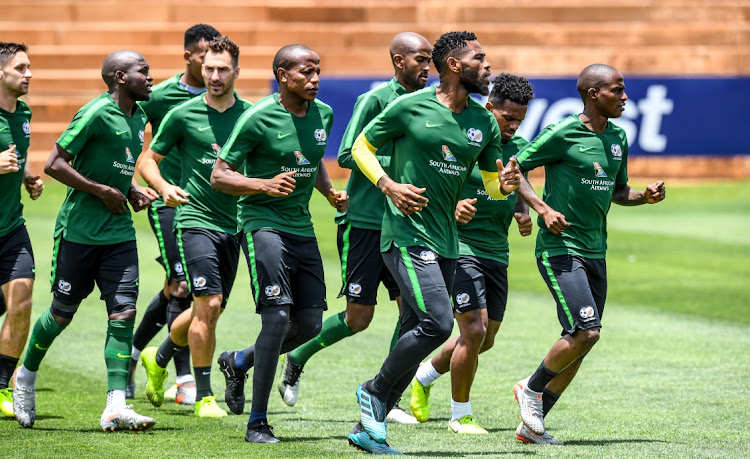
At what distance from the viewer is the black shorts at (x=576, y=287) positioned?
838 centimetres

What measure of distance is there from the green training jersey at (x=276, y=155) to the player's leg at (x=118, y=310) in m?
0.97

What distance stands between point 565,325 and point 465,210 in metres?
1.00

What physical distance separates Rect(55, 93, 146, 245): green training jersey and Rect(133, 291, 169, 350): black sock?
1741mm

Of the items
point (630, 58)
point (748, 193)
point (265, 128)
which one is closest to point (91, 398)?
point (265, 128)

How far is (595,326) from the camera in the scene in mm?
8367

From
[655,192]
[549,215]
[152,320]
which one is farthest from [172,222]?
[655,192]

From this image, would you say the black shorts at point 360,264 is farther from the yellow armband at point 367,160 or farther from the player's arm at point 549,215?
the yellow armband at point 367,160

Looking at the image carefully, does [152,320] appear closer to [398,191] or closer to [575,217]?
[398,191]

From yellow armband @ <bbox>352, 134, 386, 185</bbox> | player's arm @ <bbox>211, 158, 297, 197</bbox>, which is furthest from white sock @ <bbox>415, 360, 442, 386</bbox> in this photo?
yellow armband @ <bbox>352, 134, 386, 185</bbox>

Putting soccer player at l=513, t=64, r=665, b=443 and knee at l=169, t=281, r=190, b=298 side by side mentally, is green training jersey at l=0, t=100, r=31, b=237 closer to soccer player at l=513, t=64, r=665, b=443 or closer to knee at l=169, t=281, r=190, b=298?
knee at l=169, t=281, r=190, b=298

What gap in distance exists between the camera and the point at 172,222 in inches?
412

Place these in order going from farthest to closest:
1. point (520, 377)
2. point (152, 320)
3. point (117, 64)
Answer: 1. point (520, 377)
2. point (152, 320)
3. point (117, 64)

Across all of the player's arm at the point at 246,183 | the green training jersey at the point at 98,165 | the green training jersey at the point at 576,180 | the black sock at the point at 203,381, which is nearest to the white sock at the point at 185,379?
the black sock at the point at 203,381

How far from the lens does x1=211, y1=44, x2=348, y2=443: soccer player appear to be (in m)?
8.19
